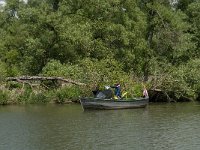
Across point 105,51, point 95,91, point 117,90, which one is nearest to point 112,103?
point 117,90

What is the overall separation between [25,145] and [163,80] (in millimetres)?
20280

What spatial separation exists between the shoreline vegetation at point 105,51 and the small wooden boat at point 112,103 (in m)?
1.94

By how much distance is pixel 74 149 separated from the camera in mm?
19328

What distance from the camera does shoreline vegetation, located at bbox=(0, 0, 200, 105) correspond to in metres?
38.5

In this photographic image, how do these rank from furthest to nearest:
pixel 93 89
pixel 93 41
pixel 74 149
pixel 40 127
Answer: pixel 93 41 < pixel 93 89 < pixel 40 127 < pixel 74 149

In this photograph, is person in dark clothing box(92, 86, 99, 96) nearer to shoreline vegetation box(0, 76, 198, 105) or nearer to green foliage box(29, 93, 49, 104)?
shoreline vegetation box(0, 76, 198, 105)

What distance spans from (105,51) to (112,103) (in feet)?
34.9

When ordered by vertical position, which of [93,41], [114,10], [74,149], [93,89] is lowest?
[74,149]

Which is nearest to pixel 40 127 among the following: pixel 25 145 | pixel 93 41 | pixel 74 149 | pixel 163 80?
pixel 25 145

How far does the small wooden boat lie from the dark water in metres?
0.71

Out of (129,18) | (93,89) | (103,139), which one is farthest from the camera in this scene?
(129,18)

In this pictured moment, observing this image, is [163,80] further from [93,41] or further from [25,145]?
[25,145]

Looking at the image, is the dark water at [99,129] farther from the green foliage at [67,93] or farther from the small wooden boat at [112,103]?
the green foliage at [67,93]

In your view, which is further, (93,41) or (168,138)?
(93,41)
